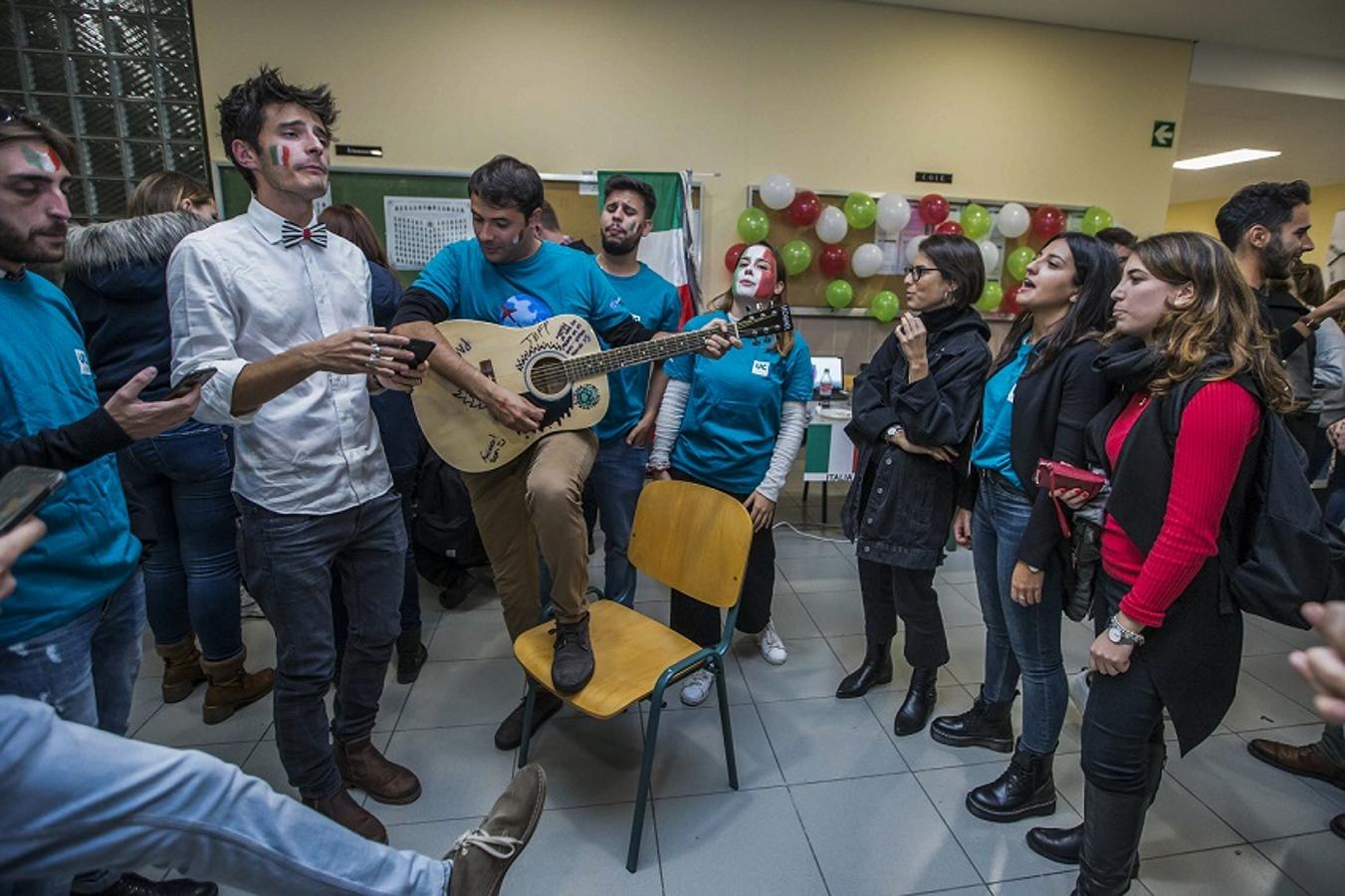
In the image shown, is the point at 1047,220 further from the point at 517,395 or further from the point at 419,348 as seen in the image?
the point at 419,348

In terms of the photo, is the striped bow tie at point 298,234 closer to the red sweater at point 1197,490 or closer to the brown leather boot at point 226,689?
the brown leather boot at point 226,689

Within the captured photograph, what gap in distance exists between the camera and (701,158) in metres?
4.26

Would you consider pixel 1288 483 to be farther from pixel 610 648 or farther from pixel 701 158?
pixel 701 158

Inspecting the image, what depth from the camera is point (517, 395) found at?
1.83 m

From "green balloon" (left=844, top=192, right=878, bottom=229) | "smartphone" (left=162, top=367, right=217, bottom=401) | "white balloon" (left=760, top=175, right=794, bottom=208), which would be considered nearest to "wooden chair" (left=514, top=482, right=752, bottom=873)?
"smartphone" (left=162, top=367, right=217, bottom=401)

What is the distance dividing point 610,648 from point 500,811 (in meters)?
0.54

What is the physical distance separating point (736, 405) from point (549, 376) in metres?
0.69

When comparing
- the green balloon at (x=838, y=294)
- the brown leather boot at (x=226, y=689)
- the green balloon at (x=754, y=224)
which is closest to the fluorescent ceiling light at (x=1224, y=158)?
the green balloon at (x=838, y=294)

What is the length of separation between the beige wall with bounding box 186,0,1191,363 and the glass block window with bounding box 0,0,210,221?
0.15 m

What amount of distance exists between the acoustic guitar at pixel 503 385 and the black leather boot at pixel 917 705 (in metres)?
1.46

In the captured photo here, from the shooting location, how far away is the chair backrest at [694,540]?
183cm

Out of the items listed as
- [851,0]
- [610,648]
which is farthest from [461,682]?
[851,0]

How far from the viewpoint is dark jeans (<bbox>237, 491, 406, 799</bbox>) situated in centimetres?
151

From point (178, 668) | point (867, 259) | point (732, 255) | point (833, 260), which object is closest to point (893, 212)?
point (867, 259)
